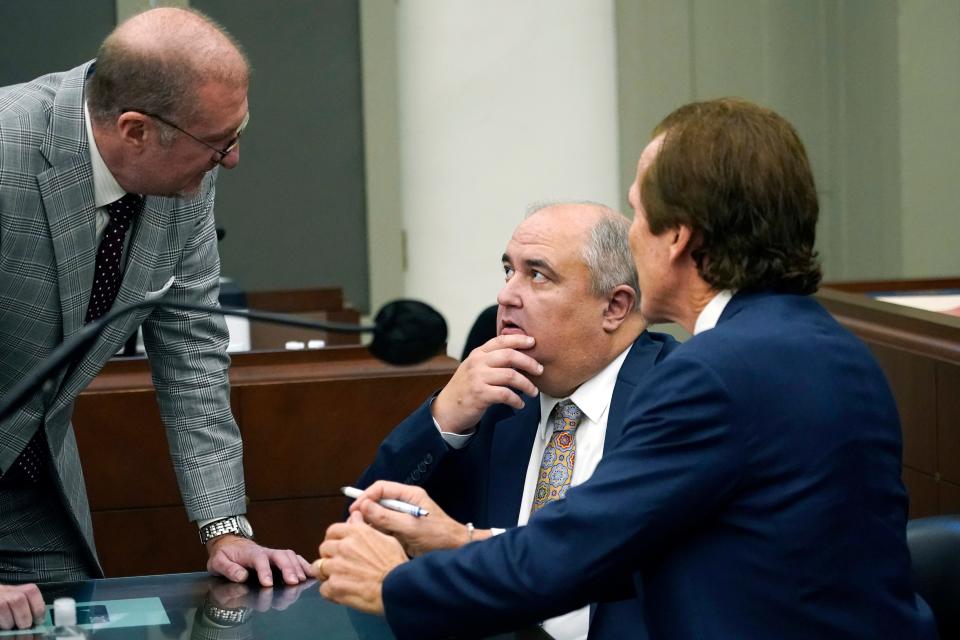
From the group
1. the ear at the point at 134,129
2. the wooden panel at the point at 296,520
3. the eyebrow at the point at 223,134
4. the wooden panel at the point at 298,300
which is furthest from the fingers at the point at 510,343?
the wooden panel at the point at 298,300

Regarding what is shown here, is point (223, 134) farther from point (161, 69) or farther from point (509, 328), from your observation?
point (509, 328)

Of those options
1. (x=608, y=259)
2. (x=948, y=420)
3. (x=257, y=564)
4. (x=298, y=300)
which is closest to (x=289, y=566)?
(x=257, y=564)

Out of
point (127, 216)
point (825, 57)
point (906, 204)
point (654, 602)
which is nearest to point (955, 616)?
point (654, 602)

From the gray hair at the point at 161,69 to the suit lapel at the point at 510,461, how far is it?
784mm

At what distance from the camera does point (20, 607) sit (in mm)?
1885

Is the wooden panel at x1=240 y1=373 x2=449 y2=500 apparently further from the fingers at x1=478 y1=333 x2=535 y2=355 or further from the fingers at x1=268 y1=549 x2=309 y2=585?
the fingers at x1=268 y1=549 x2=309 y2=585

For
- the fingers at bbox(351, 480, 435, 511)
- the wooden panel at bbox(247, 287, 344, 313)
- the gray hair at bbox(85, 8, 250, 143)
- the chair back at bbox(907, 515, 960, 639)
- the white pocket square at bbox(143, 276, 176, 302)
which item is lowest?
the chair back at bbox(907, 515, 960, 639)

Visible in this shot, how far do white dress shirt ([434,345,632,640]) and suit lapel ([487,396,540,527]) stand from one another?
1 cm

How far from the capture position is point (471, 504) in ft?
8.25

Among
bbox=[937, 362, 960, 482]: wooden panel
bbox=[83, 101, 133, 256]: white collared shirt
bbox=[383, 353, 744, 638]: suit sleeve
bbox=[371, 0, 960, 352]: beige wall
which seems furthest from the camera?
bbox=[371, 0, 960, 352]: beige wall

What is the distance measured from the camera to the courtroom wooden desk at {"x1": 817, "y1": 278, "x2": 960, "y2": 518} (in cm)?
307

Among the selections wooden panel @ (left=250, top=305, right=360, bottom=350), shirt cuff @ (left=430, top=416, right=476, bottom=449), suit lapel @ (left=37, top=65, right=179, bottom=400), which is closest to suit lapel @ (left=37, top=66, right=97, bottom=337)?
suit lapel @ (left=37, top=65, right=179, bottom=400)

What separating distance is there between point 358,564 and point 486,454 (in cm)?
73

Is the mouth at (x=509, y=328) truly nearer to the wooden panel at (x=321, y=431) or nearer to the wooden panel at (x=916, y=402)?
the wooden panel at (x=321, y=431)
